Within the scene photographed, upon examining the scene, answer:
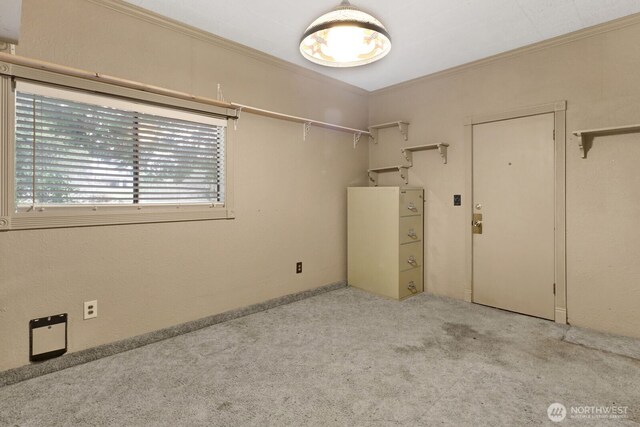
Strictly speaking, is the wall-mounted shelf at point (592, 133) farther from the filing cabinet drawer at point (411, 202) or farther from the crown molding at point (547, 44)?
the filing cabinet drawer at point (411, 202)

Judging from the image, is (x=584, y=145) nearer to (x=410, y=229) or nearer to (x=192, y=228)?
(x=410, y=229)

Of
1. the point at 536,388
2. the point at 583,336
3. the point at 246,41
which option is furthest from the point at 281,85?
the point at 583,336

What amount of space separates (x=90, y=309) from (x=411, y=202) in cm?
293

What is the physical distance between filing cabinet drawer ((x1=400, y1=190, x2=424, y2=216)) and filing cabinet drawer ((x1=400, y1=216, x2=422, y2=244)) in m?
0.06

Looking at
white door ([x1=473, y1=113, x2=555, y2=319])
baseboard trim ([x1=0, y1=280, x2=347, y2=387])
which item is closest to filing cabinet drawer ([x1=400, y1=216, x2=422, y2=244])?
white door ([x1=473, y1=113, x2=555, y2=319])

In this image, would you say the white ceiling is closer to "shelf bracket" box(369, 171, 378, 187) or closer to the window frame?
the window frame

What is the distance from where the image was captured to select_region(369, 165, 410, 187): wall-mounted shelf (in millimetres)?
3805

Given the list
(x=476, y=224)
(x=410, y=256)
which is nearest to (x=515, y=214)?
(x=476, y=224)

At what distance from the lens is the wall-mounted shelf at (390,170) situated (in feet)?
12.5

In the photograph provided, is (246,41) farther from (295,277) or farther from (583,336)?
(583,336)

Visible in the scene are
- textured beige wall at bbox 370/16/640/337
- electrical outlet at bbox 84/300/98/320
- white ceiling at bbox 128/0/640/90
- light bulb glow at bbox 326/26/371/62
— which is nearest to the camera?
light bulb glow at bbox 326/26/371/62

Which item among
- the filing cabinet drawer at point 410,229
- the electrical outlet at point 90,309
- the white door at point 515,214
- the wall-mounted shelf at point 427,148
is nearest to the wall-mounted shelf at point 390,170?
the wall-mounted shelf at point 427,148

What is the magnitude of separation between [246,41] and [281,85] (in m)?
0.53

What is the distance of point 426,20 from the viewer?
2.49 m
